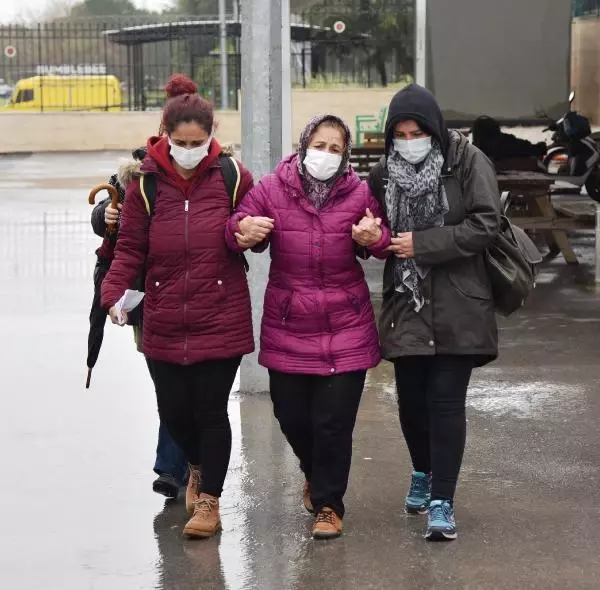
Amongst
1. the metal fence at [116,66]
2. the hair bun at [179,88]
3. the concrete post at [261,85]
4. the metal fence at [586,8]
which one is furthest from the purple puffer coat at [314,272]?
the metal fence at [586,8]

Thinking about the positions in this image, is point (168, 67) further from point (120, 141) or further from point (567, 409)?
point (567, 409)

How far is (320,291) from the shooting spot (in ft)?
17.1

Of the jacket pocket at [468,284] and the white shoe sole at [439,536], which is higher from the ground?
the jacket pocket at [468,284]

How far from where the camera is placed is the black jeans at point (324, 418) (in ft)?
17.2

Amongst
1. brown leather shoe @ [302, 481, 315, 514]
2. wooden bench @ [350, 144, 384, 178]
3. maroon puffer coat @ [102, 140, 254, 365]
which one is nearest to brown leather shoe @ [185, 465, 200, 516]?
brown leather shoe @ [302, 481, 315, 514]

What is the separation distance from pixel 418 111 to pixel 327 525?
5.21 ft

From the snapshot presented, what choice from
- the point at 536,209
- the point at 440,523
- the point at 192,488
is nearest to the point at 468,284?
the point at 440,523

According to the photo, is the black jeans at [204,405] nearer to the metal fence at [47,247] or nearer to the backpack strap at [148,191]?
the backpack strap at [148,191]

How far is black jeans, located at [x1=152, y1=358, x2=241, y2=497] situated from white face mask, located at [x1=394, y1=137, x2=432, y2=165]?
1026mm

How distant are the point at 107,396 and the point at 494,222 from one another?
3.25 m

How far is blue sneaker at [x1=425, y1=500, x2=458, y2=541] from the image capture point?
5199mm

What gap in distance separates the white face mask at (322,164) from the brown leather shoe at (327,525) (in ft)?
4.18

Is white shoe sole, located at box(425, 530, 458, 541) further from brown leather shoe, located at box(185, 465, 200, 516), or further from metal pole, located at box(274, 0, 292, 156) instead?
metal pole, located at box(274, 0, 292, 156)

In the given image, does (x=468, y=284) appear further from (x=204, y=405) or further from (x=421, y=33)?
(x=421, y=33)
